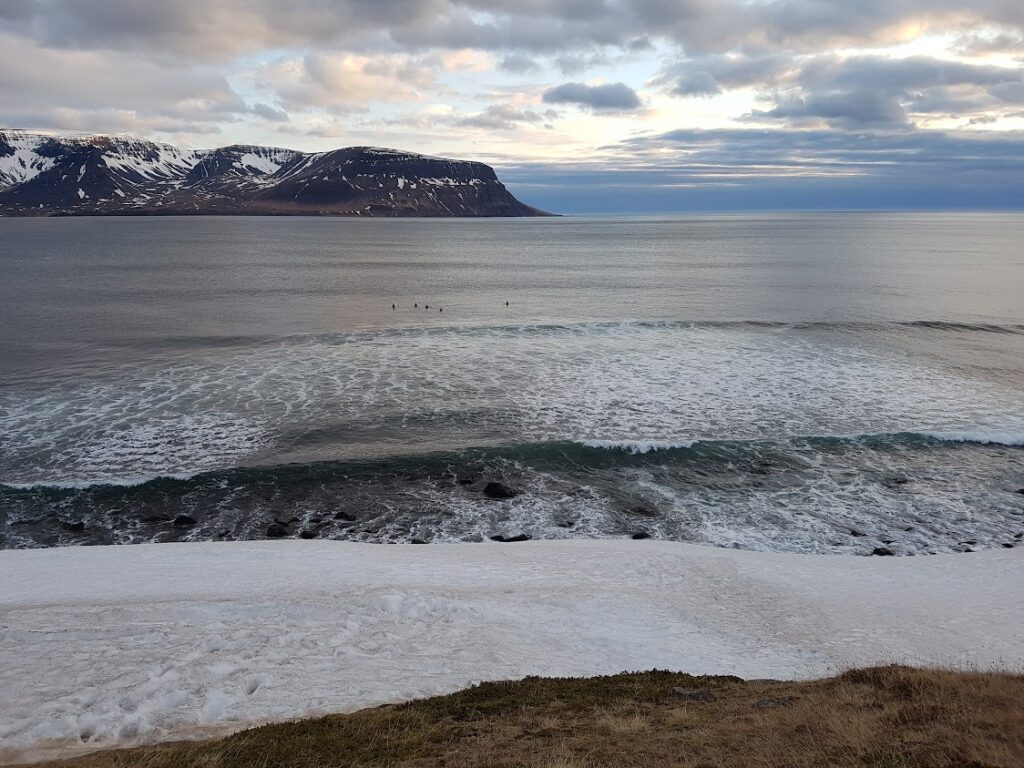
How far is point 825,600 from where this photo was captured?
18.6m

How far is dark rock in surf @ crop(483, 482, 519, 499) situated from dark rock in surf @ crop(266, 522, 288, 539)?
25.0 ft

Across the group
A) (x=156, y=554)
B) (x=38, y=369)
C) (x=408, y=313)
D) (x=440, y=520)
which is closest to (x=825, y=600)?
(x=440, y=520)

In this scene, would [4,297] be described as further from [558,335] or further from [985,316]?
[985,316]

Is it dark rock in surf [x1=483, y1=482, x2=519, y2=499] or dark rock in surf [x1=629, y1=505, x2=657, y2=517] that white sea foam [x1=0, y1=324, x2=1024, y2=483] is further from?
dark rock in surf [x1=629, y1=505, x2=657, y2=517]

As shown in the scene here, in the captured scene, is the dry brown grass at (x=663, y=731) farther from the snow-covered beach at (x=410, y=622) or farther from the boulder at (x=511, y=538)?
the boulder at (x=511, y=538)

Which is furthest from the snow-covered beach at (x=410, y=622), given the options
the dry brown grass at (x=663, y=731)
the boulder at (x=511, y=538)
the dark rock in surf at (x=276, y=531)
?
the dark rock in surf at (x=276, y=531)

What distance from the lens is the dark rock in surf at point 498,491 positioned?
86.6 feet

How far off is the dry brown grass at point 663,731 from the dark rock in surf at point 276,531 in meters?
12.2


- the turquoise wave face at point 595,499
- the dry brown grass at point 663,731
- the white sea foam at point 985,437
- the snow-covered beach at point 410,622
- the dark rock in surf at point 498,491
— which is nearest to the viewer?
the dry brown grass at point 663,731

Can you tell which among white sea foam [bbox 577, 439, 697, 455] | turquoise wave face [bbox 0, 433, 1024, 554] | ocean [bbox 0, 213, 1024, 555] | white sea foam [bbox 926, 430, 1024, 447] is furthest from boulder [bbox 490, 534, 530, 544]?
white sea foam [bbox 926, 430, 1024, 447]

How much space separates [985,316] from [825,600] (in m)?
58.4

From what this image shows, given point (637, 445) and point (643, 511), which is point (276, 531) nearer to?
point (643, 511)

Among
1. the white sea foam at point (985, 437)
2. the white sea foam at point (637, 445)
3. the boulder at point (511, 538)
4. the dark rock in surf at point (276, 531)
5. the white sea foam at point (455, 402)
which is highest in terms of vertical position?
the white sea foam at point (455, 402)

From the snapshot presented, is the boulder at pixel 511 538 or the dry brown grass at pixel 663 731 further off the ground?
the dry brown grass at pixel 663 731
